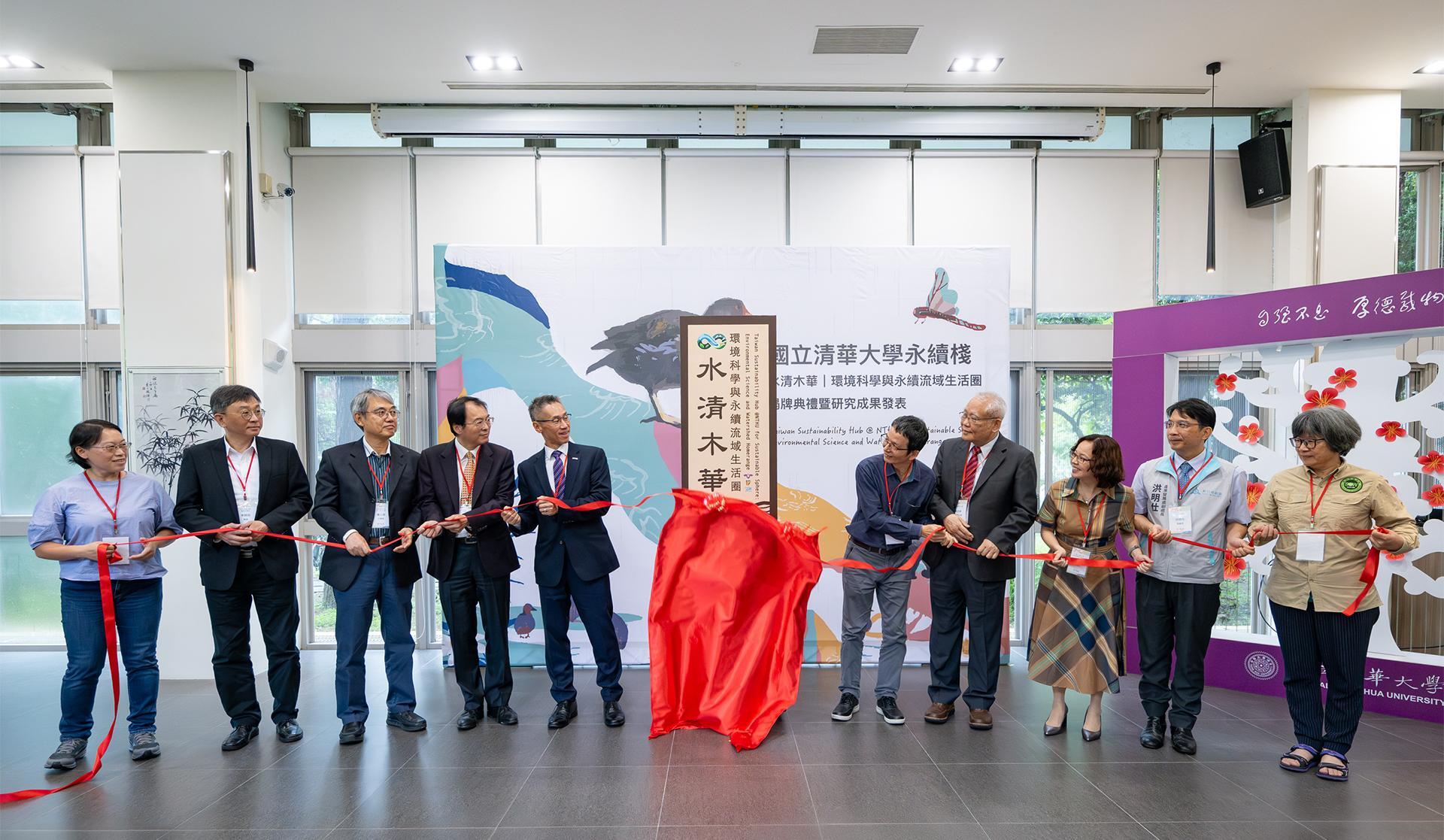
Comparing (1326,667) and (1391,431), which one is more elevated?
(1391,431)

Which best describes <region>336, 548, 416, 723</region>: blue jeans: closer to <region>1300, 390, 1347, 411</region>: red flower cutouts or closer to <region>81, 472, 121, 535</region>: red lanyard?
<region>81, 472, 121, 535</region>: red lanyard

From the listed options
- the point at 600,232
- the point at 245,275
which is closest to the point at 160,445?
the point at 245,275

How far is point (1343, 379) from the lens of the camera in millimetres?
4176

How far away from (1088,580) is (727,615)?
66.7 inches

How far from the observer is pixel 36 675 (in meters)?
5.01

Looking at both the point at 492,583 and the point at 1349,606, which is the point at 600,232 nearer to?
the point at 492,583

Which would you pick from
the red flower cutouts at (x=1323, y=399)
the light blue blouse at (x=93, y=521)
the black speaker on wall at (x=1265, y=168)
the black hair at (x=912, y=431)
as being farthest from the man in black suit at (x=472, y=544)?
the black speaker on wall at (x=1265, y=168)

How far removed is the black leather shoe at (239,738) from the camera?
12.0 feet

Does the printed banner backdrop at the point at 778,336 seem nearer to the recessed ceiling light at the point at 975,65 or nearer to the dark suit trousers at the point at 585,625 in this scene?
the dark suit trousers at the point at 585,625

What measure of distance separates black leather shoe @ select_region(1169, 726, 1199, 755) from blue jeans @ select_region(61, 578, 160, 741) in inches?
185

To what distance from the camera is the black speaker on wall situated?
5.33 metres

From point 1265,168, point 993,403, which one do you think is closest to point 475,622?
point 993,403

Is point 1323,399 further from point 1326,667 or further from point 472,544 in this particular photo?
point 472,544

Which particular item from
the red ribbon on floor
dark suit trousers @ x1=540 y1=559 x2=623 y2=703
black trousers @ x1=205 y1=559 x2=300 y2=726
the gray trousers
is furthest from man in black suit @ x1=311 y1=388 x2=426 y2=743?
the gray trousers
